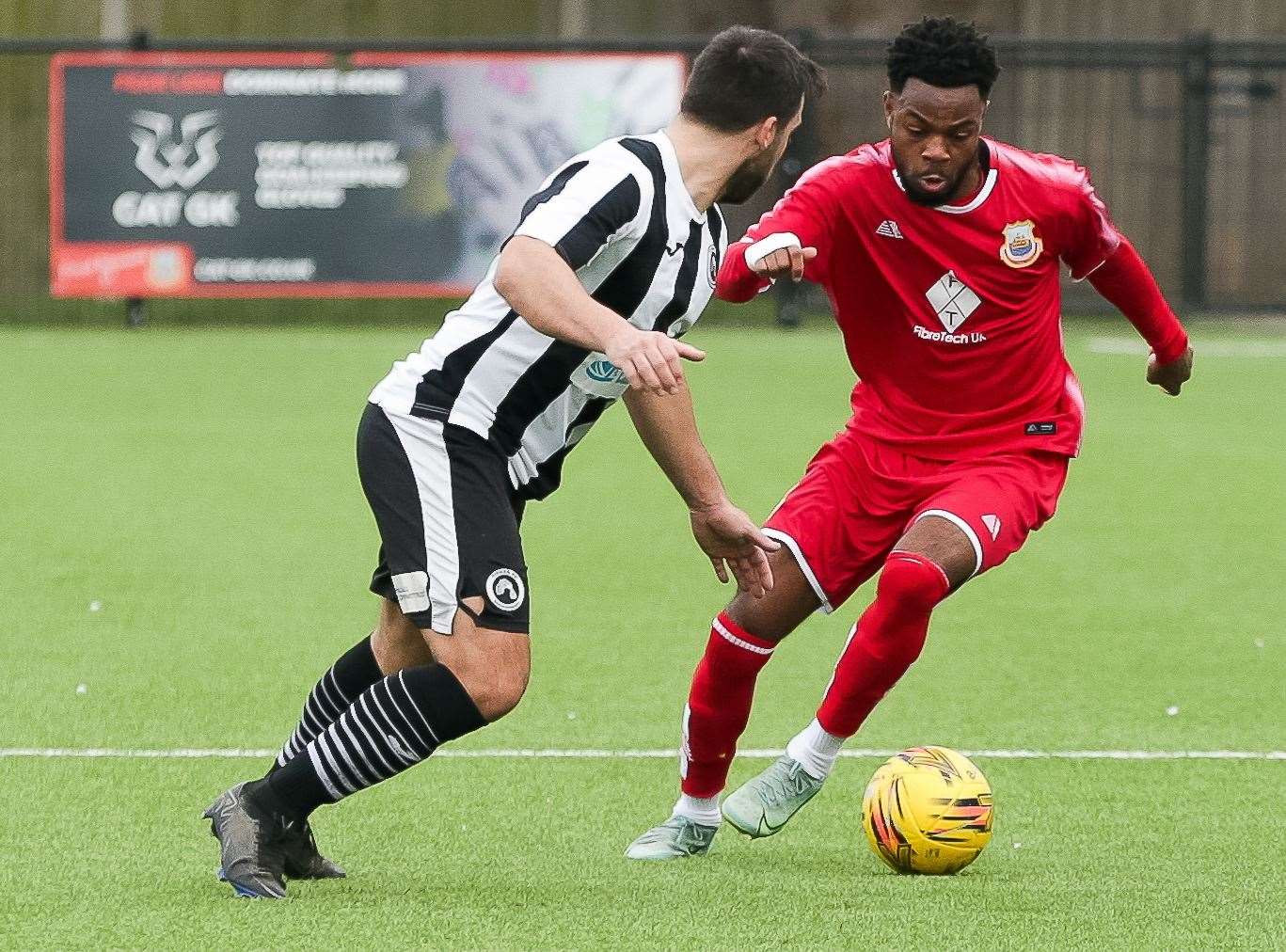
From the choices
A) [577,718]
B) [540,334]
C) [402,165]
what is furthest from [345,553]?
[402,165]

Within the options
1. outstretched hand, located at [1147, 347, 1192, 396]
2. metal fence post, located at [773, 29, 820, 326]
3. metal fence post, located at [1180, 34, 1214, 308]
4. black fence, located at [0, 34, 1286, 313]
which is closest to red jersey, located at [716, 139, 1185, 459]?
outstretched hand, located at [1147, 347, 1192, 396]

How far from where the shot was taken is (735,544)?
4363 mm

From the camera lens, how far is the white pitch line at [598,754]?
585 centimetres

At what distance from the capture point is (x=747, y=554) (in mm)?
4395

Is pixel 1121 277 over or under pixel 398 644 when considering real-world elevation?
over

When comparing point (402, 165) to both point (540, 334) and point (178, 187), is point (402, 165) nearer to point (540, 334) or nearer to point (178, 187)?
point (178, 187)

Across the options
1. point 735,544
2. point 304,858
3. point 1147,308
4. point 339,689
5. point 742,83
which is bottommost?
point 304,858

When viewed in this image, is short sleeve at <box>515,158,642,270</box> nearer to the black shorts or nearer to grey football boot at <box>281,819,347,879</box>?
the black shorts

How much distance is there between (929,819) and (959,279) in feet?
4.52

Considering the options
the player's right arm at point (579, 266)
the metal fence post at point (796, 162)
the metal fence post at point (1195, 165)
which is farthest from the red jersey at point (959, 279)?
the metal fence post at point (1195, 165)

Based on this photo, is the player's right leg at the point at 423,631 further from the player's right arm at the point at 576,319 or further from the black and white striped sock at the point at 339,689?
the player's right arm at the point at 576,319

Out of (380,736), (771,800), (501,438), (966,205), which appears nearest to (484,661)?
(380,736)

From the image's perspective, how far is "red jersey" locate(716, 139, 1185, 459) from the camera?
17.4 feet

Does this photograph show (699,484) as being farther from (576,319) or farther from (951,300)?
(951,300)
